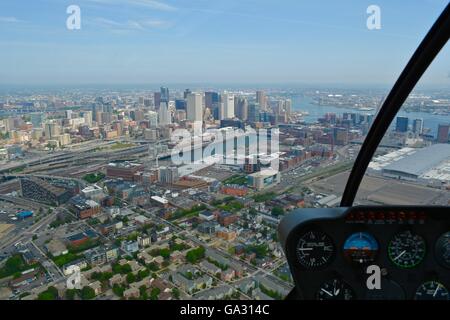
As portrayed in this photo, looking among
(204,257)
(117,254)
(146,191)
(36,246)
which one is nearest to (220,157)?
(146,191)

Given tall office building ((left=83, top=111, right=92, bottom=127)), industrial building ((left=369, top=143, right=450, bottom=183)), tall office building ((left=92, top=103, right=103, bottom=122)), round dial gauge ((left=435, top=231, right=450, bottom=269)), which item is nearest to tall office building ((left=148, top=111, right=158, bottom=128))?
tall office building ((left=92, top=103, right=103, bottom=122))

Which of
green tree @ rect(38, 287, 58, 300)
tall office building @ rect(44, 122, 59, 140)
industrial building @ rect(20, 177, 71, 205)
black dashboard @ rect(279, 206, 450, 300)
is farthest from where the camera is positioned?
tall office building @ rect(44, 122, 59, 140)

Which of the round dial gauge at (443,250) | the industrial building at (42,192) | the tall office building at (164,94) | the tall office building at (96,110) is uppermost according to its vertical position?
the tall office building at (164,94)

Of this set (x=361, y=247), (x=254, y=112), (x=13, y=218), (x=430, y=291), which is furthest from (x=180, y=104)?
(x=430, y=291)

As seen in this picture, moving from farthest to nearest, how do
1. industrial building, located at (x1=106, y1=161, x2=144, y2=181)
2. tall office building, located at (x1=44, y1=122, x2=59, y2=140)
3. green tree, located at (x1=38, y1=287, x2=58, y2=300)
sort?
tall office building, located at (x1=44, y1=122, x2=59, y2=140), industrial building, located at (x1=106, y1=161, x2=144, y2=181), green tree, located at (x1=38, y1=287, x2=58, y2=300)

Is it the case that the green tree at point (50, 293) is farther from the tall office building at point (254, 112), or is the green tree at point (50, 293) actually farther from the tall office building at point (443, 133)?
the tall office building at point (443, 133)

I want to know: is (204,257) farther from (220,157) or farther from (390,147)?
(390,147)

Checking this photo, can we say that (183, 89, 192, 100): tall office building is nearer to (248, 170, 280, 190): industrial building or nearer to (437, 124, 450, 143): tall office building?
(248, 170, 280, 190): industrial building

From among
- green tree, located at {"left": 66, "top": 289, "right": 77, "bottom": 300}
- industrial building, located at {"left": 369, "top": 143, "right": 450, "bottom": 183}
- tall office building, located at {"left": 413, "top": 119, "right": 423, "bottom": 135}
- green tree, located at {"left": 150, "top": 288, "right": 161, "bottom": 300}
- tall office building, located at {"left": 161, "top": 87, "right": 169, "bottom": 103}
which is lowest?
green tree, located at {"left": 150, "top": 288, "right": 161, "bottom": 300}

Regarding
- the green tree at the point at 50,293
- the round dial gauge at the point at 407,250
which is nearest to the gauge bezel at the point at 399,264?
the round dial gauge at the point at 407,250
